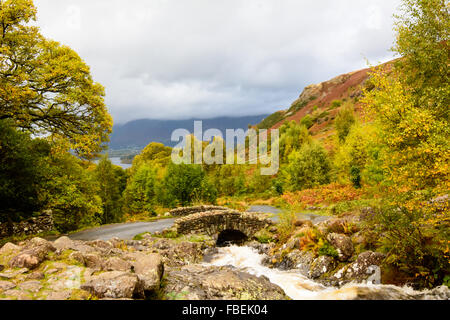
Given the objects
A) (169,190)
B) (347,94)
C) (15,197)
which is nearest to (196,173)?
(169,190)

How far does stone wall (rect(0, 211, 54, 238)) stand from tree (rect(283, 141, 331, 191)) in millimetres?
32675

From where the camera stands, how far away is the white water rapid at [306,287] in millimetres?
7105

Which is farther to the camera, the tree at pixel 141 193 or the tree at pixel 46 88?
the tree at pixel 141 193

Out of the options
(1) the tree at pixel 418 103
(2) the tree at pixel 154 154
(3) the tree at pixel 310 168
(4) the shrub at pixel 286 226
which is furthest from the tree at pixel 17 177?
(2) the tree at pixel 154 154

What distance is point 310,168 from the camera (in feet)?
127

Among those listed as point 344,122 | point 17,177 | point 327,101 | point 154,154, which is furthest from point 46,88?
point 327,101

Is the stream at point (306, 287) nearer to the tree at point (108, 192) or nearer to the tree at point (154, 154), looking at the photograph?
the tree at point (108, 192)

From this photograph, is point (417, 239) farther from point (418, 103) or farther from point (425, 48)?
point (425, 48)

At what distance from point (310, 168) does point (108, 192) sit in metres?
30.1

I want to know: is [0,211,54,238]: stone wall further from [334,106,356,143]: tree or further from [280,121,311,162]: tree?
[334,106,356,143]: tree

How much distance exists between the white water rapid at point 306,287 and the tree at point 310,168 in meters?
23.7

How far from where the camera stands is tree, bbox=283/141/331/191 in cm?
3800

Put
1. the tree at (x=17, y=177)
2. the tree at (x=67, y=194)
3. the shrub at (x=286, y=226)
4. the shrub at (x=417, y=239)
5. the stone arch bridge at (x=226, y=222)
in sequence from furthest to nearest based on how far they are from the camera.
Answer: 1. the stone arch bridge at (x=226, y=222)
2. the tree at (x=67, y=194)
3. the shrub at (x=286, y=226)
4. the tree at (x=17, y=177)
5. the shrub at (x=417, y=239)

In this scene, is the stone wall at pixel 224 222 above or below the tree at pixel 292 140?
below
